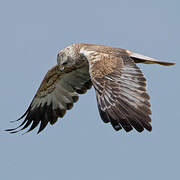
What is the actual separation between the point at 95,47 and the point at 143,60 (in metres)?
A: 1.07

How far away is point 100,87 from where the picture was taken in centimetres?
1105

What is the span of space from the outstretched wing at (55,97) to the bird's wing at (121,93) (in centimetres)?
255

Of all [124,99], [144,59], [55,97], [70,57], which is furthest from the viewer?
[55,97]

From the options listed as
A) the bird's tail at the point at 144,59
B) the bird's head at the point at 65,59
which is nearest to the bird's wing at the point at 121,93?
the bird's tail at the point at 144,59

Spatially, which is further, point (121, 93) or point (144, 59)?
point (144, 59)

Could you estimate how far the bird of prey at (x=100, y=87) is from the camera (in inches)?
417

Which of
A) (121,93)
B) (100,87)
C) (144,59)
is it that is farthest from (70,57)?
(121,93)

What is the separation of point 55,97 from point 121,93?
4090mm

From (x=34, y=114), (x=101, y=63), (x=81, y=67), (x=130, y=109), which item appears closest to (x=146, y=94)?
(x=130, y=109)

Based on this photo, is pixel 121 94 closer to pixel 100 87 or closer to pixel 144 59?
pixel 100 87

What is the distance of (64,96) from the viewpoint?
14672mm

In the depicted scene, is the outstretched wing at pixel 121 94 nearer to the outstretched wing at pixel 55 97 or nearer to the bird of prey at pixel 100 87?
the bird of prey at pixel 100 87

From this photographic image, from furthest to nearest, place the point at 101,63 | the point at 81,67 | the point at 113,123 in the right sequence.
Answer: the point at 81,67
the point at 101,63
the point at 113,123

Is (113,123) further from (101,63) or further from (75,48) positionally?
(75,48)
